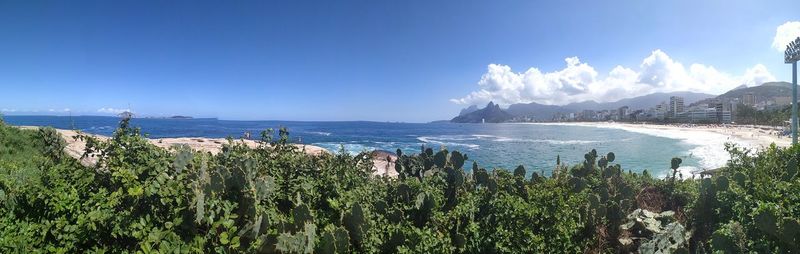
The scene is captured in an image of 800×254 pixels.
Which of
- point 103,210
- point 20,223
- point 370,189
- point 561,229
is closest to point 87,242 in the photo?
point 103,210

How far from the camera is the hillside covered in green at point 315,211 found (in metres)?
3.73

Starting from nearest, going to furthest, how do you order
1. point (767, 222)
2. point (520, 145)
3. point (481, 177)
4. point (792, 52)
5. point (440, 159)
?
point (767, 222), point (481, 177), point (440, 159), point (792, 52), point (520, 145)

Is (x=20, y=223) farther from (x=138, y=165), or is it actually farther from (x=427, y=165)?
(x=427, y=165)

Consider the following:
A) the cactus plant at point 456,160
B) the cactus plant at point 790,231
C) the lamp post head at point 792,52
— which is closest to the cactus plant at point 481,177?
the cactus plant at point 456,160

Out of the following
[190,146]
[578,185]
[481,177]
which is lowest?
[578,185]

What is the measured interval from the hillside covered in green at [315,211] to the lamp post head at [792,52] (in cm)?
2487

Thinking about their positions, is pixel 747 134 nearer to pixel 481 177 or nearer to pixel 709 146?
pixel 709 146

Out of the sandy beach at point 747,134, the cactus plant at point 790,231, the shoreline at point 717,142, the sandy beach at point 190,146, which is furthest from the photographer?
the sandy beach at point 747,134

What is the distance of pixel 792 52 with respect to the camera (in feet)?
84.4

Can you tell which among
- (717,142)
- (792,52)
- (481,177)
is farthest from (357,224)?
(717,142)

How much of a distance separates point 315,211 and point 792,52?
3388 centimetres

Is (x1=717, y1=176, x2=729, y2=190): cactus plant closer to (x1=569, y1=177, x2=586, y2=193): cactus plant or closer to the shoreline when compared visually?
the shoreline

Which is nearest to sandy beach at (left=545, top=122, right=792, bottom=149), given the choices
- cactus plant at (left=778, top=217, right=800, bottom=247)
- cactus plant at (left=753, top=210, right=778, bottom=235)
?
cactus plant at (left=753, top=210, right=778, bottom=235)

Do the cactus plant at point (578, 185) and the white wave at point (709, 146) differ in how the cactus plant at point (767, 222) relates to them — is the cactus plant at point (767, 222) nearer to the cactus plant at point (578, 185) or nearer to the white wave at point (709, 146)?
the cactus plant at point (578, 185)
